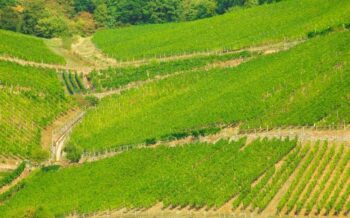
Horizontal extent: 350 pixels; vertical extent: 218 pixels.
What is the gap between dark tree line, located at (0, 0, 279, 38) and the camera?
556 feet

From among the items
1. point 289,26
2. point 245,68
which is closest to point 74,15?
point 289,26

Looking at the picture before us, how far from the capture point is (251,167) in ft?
319

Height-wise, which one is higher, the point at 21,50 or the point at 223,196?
the point at 21,50

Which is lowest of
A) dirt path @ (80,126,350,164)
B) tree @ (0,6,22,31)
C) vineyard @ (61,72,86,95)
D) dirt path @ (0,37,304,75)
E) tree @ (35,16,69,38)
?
dirt path @ (80,126,350,164)

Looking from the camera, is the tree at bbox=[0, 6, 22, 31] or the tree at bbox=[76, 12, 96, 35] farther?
the tree at bbox=[76, 12, 96, 35]

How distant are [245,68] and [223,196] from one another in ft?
114

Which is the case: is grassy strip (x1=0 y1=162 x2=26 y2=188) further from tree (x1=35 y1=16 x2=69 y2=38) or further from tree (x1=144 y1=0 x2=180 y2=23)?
tree (x1=144 y1=0 x2=180 y2=23)

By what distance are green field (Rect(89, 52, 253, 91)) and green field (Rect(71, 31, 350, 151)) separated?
360cm

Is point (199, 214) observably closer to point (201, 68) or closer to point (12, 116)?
point (12, 116)

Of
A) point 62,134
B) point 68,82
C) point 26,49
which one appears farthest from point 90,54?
point 62,134

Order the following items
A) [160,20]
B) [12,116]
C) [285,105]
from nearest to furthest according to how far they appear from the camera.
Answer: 1. [285,105]
2. [12,116]
3. [160,20]

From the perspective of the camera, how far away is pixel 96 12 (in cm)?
18812

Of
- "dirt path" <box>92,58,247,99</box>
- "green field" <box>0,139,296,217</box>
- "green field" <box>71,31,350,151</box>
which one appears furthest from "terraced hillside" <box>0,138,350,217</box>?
"dirt path" <box>92,58,247,99</box>

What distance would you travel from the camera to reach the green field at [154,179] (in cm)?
9619
